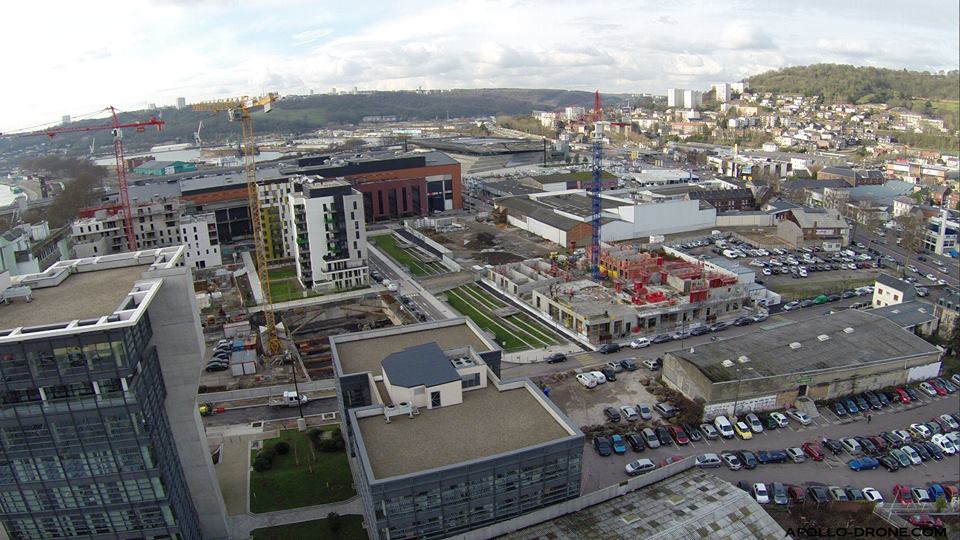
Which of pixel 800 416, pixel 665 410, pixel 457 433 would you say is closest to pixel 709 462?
pixel 665 410

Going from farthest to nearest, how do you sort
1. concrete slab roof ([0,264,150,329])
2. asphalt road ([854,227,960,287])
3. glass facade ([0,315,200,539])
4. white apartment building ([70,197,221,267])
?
asphalt road ([854,227,960,287])
white apartment building ([70,197,221,267])
concrete slab roof ([0,264,150,329])
glass facade ([0,315,200,539])

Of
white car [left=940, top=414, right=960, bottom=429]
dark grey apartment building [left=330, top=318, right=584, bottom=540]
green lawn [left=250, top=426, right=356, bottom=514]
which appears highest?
dark grey apartment building [left=330, top=318, right=584, bottom=540]

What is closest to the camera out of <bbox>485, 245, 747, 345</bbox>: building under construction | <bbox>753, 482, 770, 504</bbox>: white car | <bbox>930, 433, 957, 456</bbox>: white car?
<bbox>753, 482, 770, 504</bbox>: white car

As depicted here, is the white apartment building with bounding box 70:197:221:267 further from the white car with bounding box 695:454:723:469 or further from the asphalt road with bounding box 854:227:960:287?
the asphalt road with bounding box 854:227:960:287

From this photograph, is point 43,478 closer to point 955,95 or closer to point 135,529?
point 135,529

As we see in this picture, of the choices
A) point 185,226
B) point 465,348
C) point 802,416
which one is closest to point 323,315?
point 185,226

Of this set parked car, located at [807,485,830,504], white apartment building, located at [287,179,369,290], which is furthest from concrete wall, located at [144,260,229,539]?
white apartment building, located at [287,179,369,290]

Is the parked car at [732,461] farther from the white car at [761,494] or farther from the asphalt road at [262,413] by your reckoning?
the asphalt road at [262,413]
